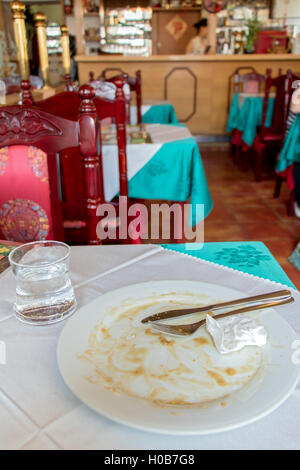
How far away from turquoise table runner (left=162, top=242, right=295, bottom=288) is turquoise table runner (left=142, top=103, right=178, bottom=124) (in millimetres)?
2718

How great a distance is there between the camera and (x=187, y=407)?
38 cm

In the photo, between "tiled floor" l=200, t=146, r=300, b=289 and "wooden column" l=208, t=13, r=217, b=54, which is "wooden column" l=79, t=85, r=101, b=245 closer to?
"tiled floor" l=200, t=146, r=300, b=289

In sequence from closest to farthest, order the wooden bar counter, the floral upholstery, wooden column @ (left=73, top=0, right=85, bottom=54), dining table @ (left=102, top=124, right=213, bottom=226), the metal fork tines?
the metal fork tines, the floral upholstery, dining table @ (left=102, top=124, right=213, bottom=226), the wooden bar counter, wooden column @ (left=73, top=0, right=85, bottom=54)

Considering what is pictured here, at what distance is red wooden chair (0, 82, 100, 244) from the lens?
967mm

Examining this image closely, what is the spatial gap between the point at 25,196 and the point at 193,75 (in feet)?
14.6

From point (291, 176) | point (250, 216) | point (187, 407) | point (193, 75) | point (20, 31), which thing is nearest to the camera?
point (187, 407)

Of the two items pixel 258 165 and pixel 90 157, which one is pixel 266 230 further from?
pixel 90 157

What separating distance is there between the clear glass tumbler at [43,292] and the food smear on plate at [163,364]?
8cm

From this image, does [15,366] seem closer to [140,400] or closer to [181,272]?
[140,400]

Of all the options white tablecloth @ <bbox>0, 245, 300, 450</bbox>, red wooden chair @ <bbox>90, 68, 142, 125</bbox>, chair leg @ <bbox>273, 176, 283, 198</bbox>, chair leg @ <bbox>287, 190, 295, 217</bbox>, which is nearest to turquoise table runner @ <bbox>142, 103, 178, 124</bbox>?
red wooden chair @ <bbox>90, 68, 142, 125</bbox>

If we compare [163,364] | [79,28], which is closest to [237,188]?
[79,28]

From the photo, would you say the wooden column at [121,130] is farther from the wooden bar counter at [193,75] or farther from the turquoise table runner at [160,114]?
the wooden bar counter at [193,75]

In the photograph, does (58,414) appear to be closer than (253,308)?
Yes

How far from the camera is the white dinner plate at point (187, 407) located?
0.35 metres
